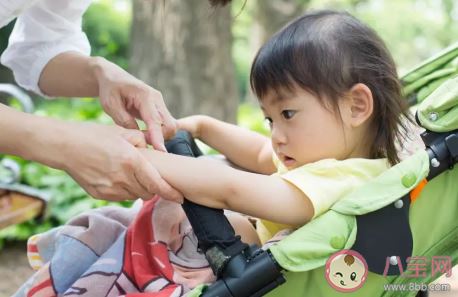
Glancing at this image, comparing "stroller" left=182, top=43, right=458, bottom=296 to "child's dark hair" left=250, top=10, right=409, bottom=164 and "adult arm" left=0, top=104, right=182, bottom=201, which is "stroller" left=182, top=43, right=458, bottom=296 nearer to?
"child's dark hair" left=250, top=10, right=409, bottom=164

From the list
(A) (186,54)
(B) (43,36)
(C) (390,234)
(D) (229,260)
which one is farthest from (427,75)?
(A) (186,54)

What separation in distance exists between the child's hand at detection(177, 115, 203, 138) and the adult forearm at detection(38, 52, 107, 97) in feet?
0.94

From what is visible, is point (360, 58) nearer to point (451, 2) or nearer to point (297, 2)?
point (297, 2)

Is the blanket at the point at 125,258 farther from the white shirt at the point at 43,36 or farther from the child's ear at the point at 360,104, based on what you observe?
the white shirt at the point at 43,36

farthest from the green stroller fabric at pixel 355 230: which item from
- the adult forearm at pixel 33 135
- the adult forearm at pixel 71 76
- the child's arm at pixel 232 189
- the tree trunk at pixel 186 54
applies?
the tree trunk at pixel 186 54

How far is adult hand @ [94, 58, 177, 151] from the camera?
180 cm

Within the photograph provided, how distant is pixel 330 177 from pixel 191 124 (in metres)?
0.65

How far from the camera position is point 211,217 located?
4.92 feet

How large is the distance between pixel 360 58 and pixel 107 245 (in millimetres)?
849

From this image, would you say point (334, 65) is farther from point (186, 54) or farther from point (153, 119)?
point (186, 54)

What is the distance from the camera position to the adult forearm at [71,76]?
2.06 metres

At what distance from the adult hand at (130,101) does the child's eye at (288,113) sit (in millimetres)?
301

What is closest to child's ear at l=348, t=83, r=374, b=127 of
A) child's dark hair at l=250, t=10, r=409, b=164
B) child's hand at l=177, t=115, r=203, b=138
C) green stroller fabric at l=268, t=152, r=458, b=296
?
child's dark hair at l=250, t=10, r=409, b=164

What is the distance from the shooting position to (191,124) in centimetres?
217
